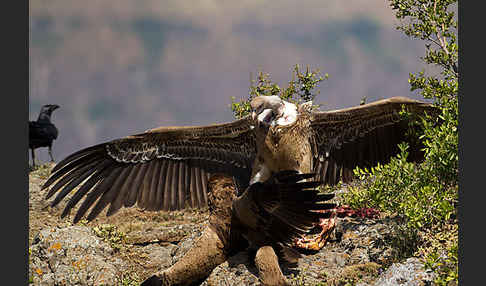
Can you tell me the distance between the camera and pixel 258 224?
20.9ft

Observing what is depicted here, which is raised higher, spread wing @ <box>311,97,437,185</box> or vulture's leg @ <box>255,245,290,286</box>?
spread wing @ <box>311,97,437,185</box>

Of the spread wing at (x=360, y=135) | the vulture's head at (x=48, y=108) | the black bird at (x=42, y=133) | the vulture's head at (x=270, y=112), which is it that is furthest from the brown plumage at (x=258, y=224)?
the vulture's head at (x=48, y=108)

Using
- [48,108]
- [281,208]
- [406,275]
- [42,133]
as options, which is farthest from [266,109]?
[48,108]

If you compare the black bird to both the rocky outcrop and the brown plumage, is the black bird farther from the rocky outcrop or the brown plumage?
the brown plumage

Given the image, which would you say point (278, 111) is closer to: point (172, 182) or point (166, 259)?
point (172, 182)

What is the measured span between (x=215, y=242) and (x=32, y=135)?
46.2 ft

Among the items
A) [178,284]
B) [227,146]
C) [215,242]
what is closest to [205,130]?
[227,146]

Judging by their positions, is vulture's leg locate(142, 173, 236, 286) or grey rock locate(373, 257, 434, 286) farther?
vulture's leg locate(142, 173, 236, 286)

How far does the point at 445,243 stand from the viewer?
6.74 metres

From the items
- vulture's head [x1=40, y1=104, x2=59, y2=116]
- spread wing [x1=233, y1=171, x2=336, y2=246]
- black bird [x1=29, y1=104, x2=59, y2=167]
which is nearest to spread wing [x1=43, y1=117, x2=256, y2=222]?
spread wing [x1=233, y1=171, x2=336, y2=246]

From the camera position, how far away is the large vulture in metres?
7.89

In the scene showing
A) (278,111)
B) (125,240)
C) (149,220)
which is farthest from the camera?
(149,220)

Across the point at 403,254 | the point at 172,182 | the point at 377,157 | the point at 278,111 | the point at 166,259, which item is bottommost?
the point at 166,259

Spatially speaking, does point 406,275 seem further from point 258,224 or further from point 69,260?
point 69,260
